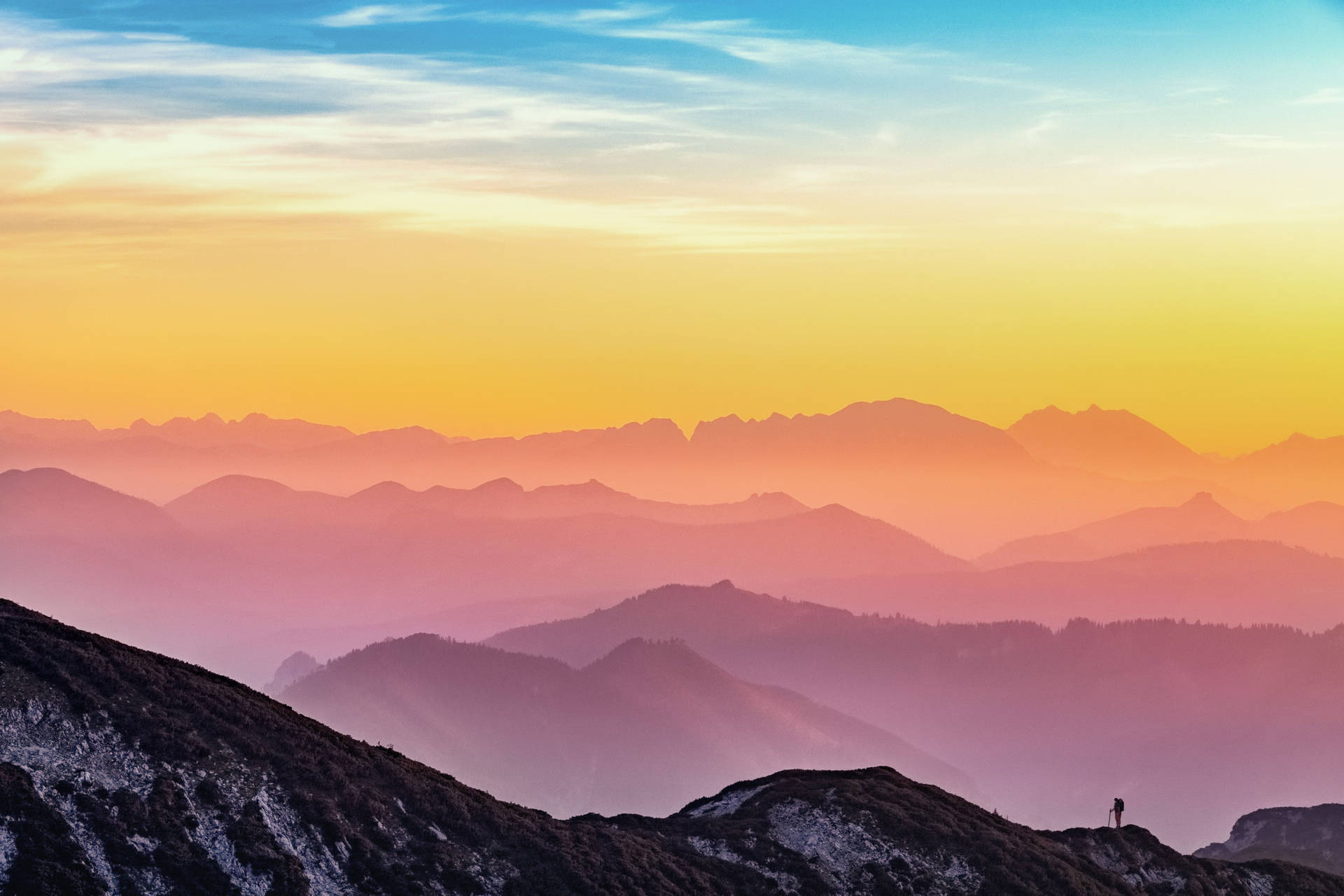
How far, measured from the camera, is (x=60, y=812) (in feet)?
267

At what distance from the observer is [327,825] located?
297ft

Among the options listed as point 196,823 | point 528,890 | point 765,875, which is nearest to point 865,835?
point 765,875

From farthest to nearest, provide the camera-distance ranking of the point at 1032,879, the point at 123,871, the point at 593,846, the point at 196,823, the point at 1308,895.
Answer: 1. the point at 1308,895
2. the point at 1032,879
3. the point at 593,846
4. the point at 196,823
5. the point at 123,871

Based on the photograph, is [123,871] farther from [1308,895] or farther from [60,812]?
[1308,895]

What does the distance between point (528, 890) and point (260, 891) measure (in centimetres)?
1736

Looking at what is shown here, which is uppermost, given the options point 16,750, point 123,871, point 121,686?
point 121,686

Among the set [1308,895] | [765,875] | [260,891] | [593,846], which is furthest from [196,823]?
[1308,895]

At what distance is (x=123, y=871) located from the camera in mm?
79938

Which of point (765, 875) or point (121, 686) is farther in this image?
point (765, 875)

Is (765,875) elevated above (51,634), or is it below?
below

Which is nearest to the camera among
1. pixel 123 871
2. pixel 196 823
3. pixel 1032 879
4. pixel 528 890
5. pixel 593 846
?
pixel 123 871

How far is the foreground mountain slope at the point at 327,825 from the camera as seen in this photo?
82375 millimetres

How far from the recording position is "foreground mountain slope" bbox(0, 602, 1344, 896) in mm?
82375

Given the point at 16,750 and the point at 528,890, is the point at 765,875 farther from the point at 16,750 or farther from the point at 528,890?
the point at 16,750
